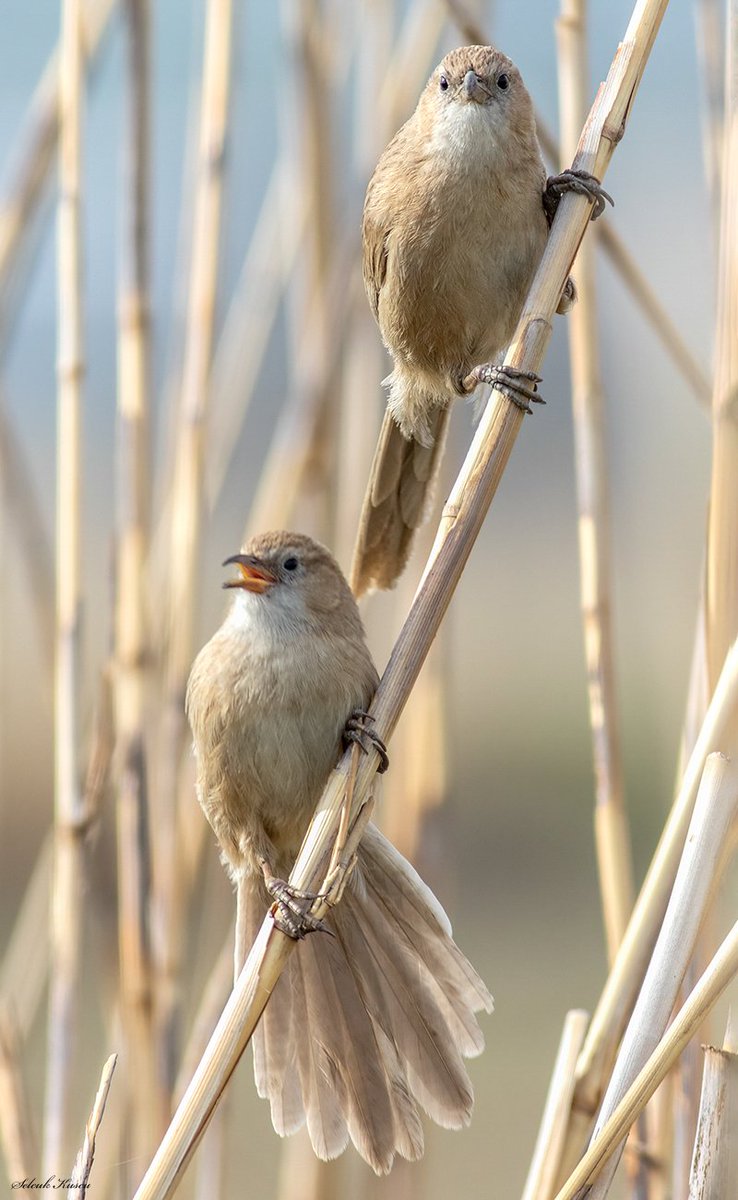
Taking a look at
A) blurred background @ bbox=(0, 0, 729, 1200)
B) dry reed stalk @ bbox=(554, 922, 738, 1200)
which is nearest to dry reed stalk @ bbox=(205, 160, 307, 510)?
blurred background @ bbox=(0, 0, 729, 1200)

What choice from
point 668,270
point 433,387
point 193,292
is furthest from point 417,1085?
point 668,270

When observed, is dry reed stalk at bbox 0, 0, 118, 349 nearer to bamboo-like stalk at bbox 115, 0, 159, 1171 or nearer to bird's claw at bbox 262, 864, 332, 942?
bamboo-like stalk at bbox 115, 0, 159, 1171

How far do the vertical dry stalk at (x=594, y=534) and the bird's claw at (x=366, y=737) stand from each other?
1.38 ft

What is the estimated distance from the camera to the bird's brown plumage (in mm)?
2066

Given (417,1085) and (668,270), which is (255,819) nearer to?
(417,1085)

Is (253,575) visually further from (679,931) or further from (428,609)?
(679,931)

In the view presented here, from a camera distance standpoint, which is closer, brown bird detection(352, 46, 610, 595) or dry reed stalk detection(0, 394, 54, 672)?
brown bird detection(352, 46, 610, 595)

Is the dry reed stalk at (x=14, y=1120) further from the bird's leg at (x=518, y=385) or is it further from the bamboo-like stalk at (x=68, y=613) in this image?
the bird's leg at (x=518, y=385)

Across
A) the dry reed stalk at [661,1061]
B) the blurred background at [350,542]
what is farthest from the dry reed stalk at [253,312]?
the dry reed stalk at [661,1061]

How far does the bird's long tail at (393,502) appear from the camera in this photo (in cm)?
216

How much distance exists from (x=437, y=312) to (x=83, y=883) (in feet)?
3.55

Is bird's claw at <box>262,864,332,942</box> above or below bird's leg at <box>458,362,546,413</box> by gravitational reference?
below

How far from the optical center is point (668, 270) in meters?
4.26

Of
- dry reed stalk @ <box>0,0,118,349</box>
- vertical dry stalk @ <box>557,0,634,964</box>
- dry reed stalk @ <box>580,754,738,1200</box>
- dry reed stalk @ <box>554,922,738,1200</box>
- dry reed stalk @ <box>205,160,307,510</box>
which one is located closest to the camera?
dry reed stalk @ <box>554,922,738,1200</box>
